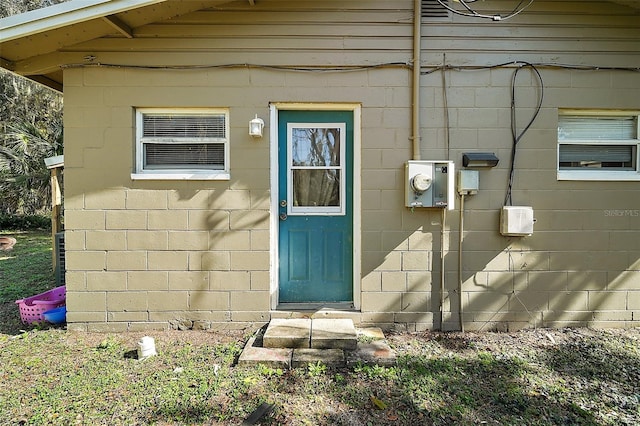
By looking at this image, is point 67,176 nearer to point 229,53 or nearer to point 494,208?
point 229,53

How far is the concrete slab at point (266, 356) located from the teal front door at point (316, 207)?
0.72 m

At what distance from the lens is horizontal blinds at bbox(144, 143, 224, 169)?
10.9 ft

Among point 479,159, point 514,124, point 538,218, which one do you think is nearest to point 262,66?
point 479,159

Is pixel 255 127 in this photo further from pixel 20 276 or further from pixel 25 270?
pixel 25 270

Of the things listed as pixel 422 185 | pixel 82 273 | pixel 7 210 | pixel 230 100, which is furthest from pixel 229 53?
pixel 7 210

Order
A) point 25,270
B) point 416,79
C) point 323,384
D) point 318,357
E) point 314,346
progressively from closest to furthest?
1. point 323,384
2. point 318,357
3. point 314,346
4. point 416,79
5. point 25,270

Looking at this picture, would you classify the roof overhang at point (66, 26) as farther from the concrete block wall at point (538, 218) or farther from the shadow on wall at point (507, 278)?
the shadow on wall at point (507, 278)

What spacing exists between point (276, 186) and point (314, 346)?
157cm

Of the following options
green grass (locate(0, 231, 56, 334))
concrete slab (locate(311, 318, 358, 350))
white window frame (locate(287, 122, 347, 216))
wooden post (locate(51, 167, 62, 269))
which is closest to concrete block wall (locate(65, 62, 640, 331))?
white window frame (locate(287, 122, 347, 216))

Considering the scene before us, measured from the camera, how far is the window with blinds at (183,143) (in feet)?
10.8

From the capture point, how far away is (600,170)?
3.36 m

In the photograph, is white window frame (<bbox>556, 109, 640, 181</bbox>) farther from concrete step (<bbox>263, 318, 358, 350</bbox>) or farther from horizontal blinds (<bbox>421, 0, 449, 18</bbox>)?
concrete step (<bbox>263, 318, 358, 350</bbox>)

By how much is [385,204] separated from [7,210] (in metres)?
14.0

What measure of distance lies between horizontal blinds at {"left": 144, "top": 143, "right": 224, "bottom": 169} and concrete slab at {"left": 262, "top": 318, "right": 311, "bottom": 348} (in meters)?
1.68
